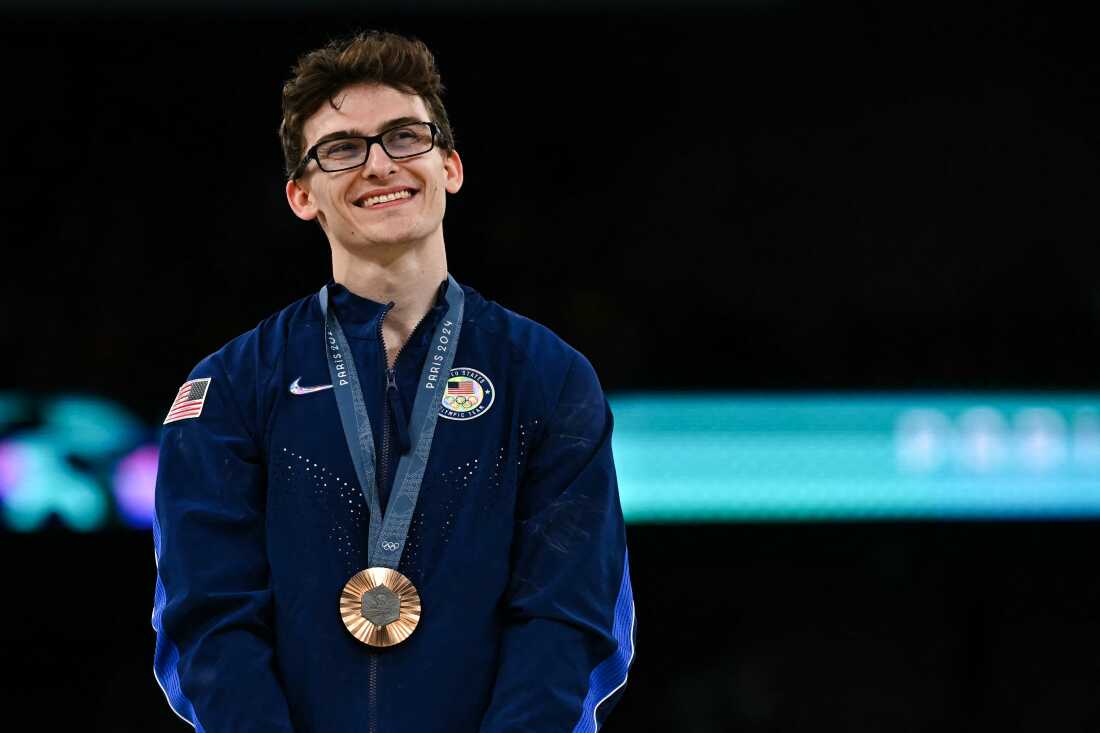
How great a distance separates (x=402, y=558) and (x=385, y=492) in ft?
0.33

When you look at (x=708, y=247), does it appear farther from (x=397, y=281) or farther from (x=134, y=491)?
(x=397, y=281)

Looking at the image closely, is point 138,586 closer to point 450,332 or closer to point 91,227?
point 91,227

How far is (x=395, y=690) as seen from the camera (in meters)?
2.05

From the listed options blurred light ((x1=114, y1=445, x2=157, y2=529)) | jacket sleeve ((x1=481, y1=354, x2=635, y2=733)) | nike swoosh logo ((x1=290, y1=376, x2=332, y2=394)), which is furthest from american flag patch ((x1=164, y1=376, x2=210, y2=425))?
blurred light ((x1=114, y1=445, x2=157, y2=529))

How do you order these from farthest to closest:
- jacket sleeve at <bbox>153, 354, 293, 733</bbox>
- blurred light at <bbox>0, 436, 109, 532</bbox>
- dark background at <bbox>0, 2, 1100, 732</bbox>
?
dark background at <bbox>0, 2, 1100, 732</bbox>, blurred light at <bbox>0, 436, 109, 532</bbox>, jacket sleeve at <bbox>153, 354, 293, 733</bbox>

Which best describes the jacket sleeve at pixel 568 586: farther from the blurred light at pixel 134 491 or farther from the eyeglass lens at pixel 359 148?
the blurred light at pixel 134 491

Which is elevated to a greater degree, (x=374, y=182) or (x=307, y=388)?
(x=374, y=182)

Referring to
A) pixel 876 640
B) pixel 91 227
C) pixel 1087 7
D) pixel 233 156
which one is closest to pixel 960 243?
pixel 1087 7

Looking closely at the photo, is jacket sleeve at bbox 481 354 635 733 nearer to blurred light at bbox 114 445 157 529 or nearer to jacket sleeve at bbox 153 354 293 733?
jacket sleeve at bbox 153 354 293 733

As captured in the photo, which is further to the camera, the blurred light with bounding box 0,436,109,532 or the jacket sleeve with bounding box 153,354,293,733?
the blurred light with bounding box 0,436,109,532

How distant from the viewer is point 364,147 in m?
2.29

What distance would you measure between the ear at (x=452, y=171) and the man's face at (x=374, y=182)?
0.19ft

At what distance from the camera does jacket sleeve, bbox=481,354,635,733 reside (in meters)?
2.04

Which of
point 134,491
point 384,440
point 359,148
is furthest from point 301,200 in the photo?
point 134,491
